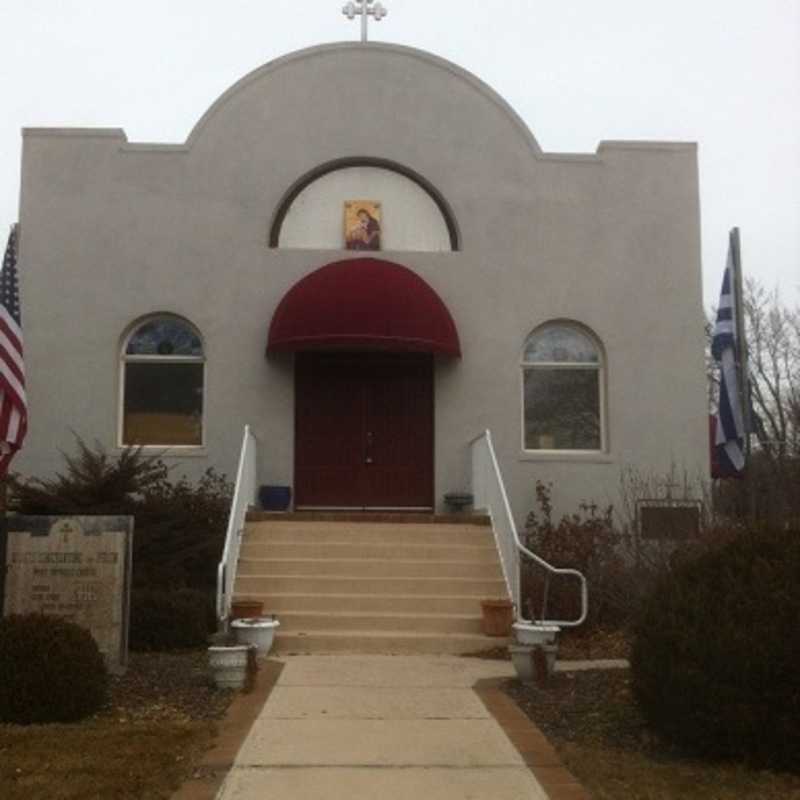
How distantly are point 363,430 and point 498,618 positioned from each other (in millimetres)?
5143

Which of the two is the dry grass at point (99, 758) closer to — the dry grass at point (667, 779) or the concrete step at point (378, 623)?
the dry grass at point (667, 779)

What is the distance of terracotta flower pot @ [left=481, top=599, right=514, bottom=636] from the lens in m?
12.6

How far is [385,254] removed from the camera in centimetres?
1717

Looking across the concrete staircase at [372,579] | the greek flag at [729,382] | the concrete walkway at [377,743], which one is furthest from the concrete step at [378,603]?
the greek flag at [729,382]

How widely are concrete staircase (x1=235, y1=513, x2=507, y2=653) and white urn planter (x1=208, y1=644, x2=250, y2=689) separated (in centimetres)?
251

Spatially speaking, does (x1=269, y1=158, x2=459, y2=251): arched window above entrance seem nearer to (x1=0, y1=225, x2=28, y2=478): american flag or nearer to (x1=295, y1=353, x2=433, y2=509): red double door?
(x1=295, y1=353, x2=433, y2=509): red double door

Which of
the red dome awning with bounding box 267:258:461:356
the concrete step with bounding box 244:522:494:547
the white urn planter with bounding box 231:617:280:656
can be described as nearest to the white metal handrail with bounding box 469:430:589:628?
the concrete step with bounding box 244:522:494:547

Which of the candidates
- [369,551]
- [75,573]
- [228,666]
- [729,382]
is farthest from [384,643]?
[729,382]

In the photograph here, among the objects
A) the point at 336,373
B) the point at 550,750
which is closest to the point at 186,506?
the point at 336,373

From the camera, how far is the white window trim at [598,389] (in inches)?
664

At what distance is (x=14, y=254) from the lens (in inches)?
563

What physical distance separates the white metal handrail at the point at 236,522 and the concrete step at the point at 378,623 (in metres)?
0.77

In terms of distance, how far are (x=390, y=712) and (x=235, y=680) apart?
1648 mm

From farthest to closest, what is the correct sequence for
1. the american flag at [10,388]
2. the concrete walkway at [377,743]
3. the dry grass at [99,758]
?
the american flag at [10,388]
the concrete walkway at [377,743]
the dry grass at [99,758]
